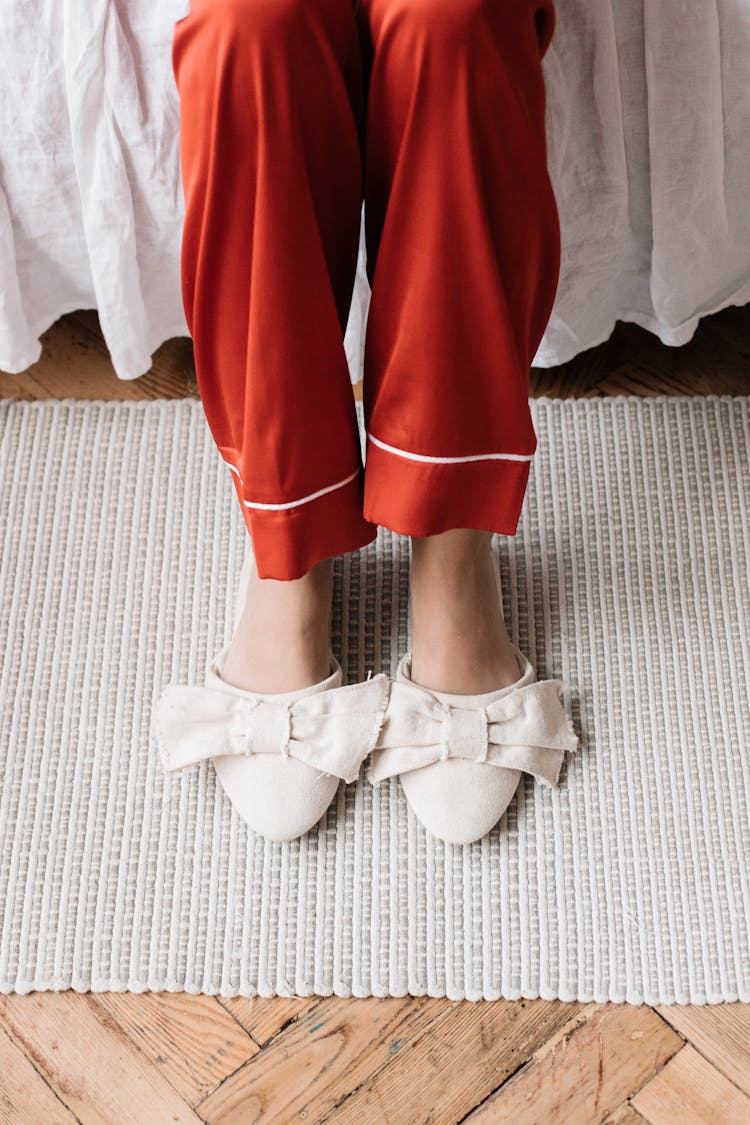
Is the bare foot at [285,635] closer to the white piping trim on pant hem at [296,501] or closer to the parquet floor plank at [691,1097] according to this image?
the white piping trim on pant hem at [296,501]

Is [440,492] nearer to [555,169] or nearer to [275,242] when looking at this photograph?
[275,242]

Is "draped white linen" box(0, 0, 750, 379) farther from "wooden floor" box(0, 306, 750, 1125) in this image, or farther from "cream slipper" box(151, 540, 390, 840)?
"wooden floor" box(0, 306, 750, 1125)

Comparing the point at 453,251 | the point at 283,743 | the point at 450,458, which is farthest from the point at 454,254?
the point at 283,743

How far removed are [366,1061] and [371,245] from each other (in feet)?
1.62

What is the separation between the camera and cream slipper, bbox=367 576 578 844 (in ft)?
2.24

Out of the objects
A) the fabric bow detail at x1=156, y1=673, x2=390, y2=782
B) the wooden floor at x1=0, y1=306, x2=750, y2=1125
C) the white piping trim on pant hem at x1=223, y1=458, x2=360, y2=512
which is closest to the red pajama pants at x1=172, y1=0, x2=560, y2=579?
the white piping trim on pant hem at x1=223, y1=458, x2=360, y2=512

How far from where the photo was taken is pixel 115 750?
744 millimetres

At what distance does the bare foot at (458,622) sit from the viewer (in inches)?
26.7

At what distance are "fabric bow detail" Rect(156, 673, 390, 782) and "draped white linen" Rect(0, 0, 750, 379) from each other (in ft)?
0.92

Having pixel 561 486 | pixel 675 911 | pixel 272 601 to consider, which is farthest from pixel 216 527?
pixel 675 911

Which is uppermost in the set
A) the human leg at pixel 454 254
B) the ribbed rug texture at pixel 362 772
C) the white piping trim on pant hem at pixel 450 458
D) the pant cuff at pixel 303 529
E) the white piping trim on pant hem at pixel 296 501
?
the human leg at pixel 454 254

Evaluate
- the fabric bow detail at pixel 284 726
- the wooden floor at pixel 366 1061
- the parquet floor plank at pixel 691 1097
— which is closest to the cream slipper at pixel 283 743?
the fabric bow detail at pixel 284 726

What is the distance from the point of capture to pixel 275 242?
0.50 meters

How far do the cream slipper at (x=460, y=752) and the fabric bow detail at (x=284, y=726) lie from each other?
2 cm
